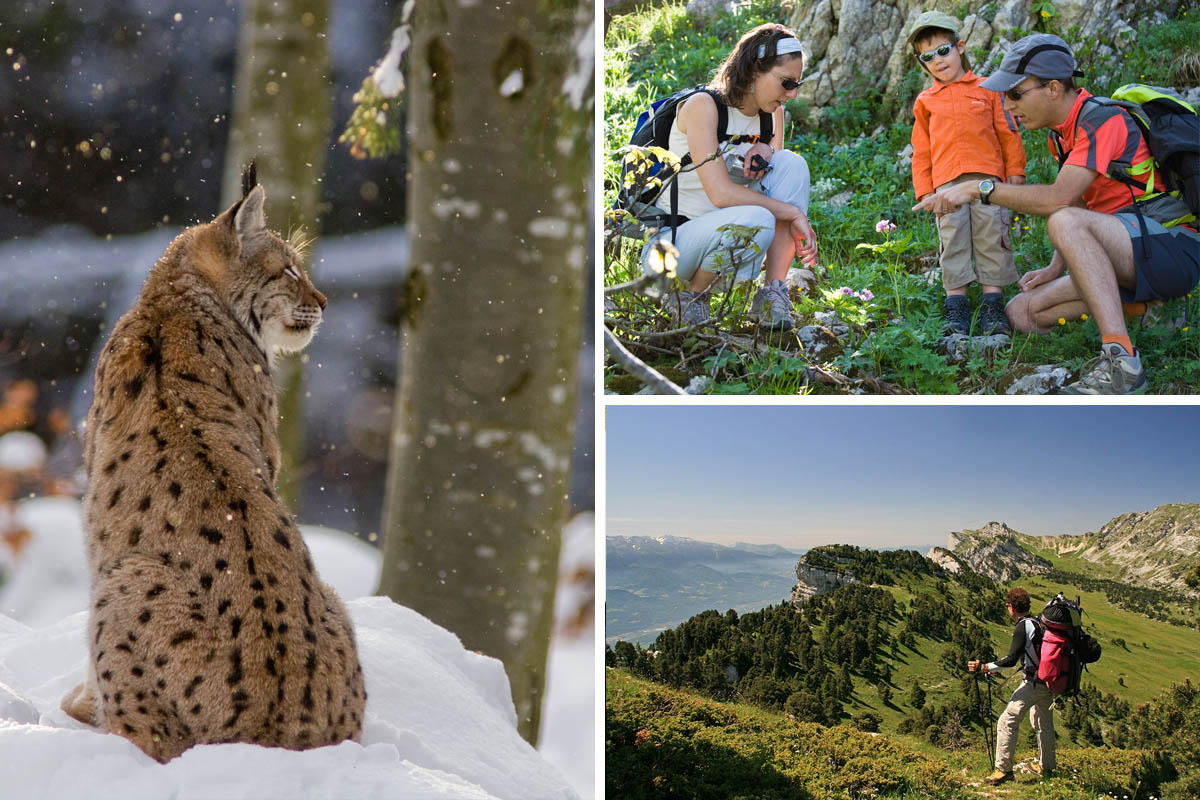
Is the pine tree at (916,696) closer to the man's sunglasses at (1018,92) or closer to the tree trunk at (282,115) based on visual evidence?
the man's sunglasses at (1018,92)

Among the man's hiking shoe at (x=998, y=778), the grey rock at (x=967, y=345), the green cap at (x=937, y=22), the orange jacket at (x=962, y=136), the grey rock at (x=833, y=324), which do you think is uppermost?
the green cap at (x=937, y=22)

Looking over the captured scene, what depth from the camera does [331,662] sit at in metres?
1.81

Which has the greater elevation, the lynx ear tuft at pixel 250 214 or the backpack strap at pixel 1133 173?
the backpack strap at pixel 1133 173

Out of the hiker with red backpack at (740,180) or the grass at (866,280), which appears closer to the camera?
the grass at (866,280)

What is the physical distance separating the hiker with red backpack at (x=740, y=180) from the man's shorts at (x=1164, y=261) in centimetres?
106

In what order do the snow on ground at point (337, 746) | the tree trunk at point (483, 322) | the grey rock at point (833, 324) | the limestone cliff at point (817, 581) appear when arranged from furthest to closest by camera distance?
the limestone cliff at point (817, 581) < the grey rock at point (833, 324) < the tree trunk at point (483, 322) < the snow on ground at point (337, 746)

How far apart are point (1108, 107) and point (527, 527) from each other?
2416 millimetres

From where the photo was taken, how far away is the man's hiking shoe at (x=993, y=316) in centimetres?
282

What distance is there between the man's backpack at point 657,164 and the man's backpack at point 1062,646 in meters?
1.98

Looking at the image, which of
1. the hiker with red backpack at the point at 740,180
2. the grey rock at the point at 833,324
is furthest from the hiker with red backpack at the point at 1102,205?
the hiker with red backpack at the point at 740,180

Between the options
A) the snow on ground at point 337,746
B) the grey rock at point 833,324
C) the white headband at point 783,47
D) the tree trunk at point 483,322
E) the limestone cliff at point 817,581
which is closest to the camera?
the snow on ground at point 337,746

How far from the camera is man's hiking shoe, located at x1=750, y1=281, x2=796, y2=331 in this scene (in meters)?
2.87

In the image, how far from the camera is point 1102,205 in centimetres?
283

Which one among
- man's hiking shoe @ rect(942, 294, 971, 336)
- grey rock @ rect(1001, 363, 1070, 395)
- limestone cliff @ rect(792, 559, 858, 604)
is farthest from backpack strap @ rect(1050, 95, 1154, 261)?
limestone cliff @ rect(792, 559, 858, 604)
